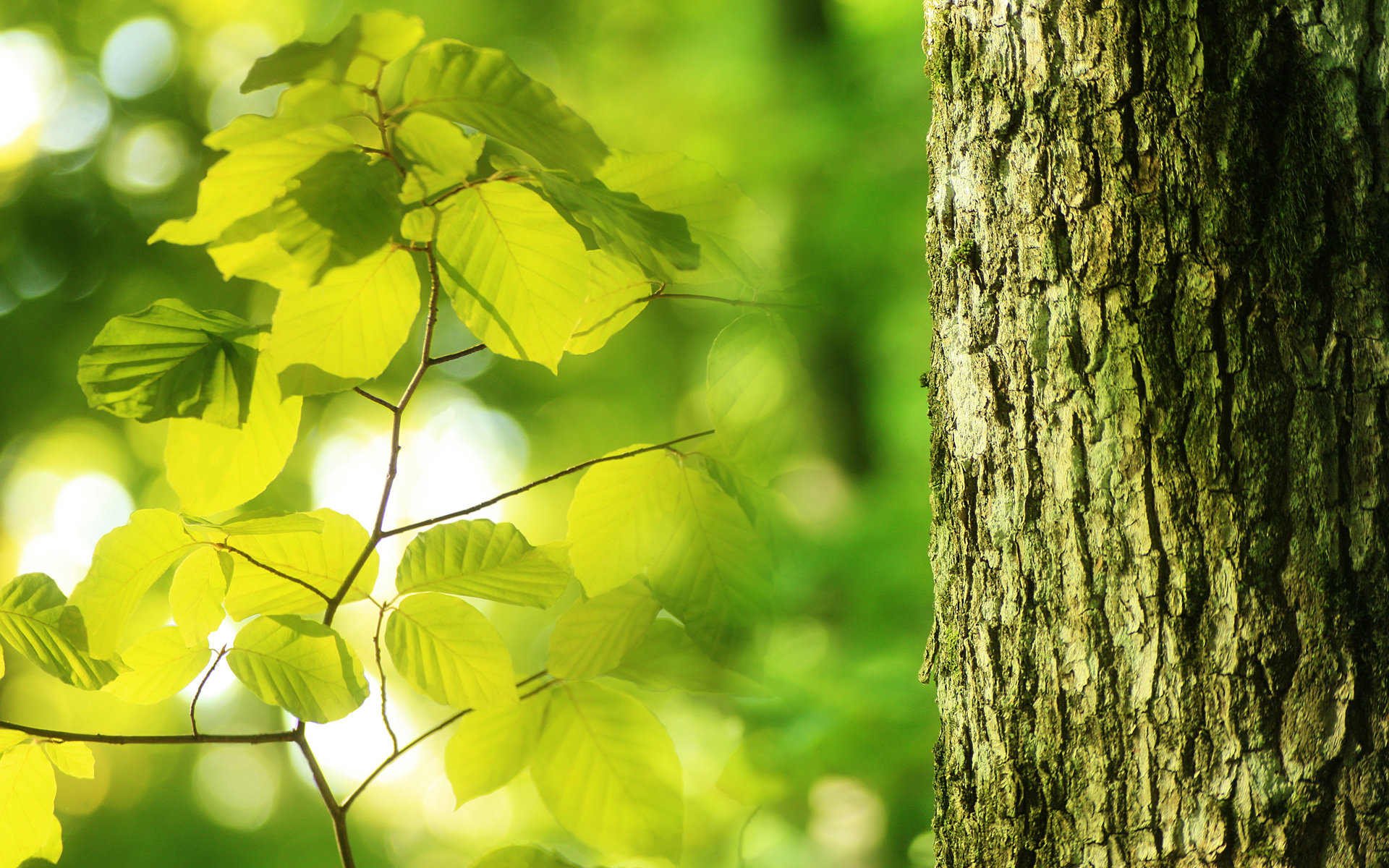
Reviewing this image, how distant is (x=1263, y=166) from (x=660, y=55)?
2.81 m

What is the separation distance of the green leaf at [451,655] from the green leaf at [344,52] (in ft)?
1.01

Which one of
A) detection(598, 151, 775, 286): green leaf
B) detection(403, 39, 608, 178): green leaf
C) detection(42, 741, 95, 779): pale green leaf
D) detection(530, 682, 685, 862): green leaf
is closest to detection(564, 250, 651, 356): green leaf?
detection(598, 151, 775, 286): green leaf

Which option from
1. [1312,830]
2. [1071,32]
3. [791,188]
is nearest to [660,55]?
[791,188]

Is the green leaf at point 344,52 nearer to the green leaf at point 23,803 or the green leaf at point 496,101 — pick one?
the green leaf at point 496,101

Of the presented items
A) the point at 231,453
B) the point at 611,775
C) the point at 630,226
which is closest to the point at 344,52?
the point at 630,226

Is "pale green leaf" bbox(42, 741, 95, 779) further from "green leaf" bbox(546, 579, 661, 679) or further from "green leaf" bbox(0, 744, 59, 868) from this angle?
"green leaf" bbox(546, 579, 661, 679)

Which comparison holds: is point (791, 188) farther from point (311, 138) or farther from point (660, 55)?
point (311, 138)

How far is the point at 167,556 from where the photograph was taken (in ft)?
1.55

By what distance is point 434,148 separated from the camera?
377mm

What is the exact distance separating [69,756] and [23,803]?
32 mm

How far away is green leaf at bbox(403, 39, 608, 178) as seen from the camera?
0.37 m

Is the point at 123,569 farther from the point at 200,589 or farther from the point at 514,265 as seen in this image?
the point at 514,265

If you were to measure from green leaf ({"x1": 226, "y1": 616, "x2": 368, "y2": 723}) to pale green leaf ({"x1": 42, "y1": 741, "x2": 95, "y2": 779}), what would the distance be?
0.45ft

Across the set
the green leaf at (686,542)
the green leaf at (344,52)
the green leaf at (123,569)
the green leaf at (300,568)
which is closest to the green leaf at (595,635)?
the green leaf at (686,542)
